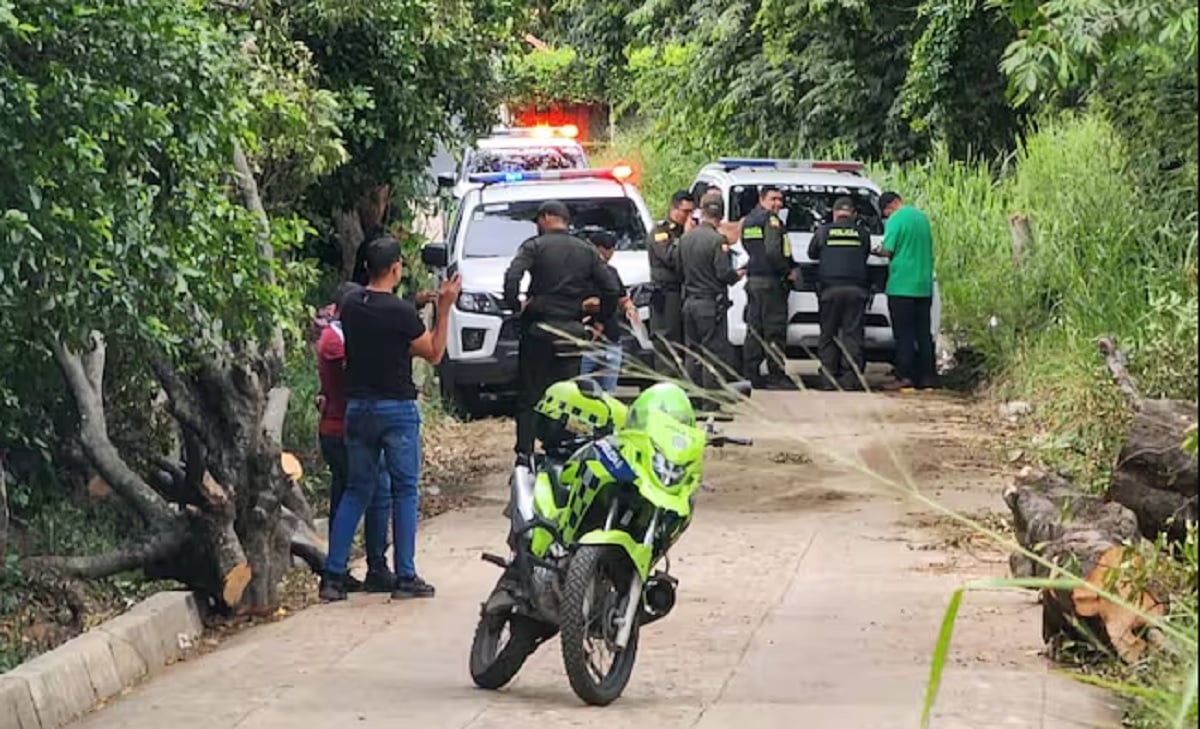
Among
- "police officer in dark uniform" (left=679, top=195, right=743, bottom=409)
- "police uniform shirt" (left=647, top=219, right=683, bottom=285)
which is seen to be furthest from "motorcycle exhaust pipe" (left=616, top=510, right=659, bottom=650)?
"police uniform shirt" (left=647, top=219, right=683, bottom=285)

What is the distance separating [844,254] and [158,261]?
35.5 ft

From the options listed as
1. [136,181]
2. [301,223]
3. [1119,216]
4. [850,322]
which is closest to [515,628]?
[136,181]

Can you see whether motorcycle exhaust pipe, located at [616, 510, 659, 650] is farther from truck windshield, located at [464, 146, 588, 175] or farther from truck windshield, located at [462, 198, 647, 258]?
truck windshield, located at [464, 146, 588, 175]

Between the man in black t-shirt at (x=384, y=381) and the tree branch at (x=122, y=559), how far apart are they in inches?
31.7

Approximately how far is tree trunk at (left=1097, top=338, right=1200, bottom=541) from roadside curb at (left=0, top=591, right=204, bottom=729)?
4181 mm

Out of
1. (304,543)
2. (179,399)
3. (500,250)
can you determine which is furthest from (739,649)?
(500,250)

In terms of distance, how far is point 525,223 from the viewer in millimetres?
17844

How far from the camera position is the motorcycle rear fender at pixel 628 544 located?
753 cm

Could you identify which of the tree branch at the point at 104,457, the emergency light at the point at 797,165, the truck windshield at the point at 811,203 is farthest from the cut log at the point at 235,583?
the emergency light at the point at 797,165

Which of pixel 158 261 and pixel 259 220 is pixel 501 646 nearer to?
pixel 158 261

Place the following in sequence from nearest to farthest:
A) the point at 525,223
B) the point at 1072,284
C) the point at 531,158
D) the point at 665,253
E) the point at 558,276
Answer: the point at 558,276 → the point at 1072,284 → the point at 665,253 → the point at 525,223 → the point at 531,158

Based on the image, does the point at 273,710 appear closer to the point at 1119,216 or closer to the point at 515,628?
the point at 515,628

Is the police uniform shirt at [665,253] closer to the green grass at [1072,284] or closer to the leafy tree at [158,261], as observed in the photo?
the green grass at [1072,284]

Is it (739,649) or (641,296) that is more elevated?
(641,296)
